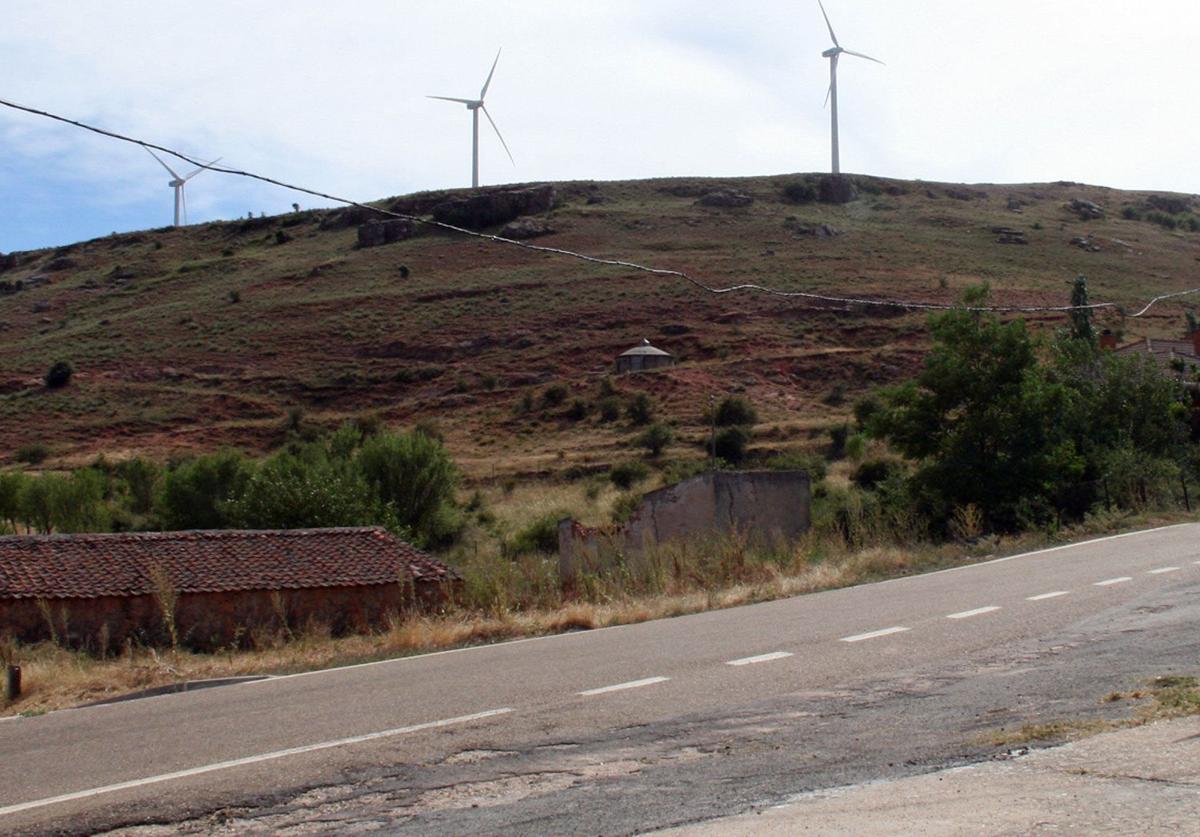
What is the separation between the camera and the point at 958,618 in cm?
1104

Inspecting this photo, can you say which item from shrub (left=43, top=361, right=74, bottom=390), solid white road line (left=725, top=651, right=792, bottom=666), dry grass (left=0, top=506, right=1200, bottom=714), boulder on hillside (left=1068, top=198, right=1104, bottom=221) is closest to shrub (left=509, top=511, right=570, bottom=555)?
dry grass (left=0, top=506, right=1200, bottom=714)

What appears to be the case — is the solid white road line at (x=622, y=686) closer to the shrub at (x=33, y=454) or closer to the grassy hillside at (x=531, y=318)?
the grassy hillside at (x=531, y=318)

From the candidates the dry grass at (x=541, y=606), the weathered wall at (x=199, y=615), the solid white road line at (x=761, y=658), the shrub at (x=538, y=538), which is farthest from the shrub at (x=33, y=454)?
the solid white road line at (x=761, y=658)

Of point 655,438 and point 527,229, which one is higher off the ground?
point 527,229

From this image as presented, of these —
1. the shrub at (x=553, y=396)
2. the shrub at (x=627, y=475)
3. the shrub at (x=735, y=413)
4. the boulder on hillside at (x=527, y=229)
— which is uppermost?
the boulder on hillside at (x=527, y=229)

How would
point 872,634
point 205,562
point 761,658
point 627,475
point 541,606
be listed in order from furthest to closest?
point 627,475
point 205,562
point 541,606
point 872,634
point 761,658

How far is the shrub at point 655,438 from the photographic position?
59.0m

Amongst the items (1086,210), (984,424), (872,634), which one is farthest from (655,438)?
(1086,210)

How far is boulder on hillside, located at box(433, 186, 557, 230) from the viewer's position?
105312mm

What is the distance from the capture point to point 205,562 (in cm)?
2422

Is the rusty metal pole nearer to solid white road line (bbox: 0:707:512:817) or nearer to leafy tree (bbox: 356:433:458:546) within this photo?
solid white road line (bbox: 0:707:512:817)

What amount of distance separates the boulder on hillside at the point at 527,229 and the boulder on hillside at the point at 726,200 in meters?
14.7

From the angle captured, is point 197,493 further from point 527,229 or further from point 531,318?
point 527,229

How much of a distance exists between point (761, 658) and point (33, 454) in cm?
6308
